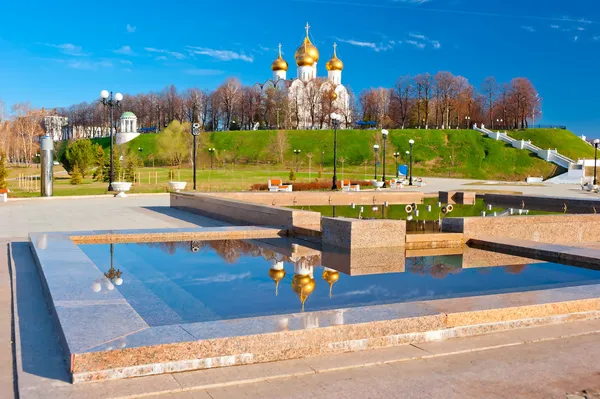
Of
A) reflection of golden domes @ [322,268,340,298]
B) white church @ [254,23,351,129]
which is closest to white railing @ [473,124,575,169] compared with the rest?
white church @ [254,23,351,129]

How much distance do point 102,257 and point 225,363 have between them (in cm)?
480

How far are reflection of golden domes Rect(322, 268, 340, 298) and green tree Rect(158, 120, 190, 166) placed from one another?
54.4 m

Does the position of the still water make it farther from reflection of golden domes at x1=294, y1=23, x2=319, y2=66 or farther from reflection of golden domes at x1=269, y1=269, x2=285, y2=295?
reflection of golden domes at x1=294, y1=23, x2=319, y2=66

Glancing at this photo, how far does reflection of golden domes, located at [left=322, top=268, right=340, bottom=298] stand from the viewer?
6.35 meters

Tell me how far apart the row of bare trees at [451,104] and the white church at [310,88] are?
24.4 ft

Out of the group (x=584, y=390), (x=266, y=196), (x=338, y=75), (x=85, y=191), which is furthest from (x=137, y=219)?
(x=338, y=75)

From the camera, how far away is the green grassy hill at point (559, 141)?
70000mm

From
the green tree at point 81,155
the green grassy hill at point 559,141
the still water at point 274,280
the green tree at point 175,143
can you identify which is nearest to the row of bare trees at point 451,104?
the green grassy hill at point 559,141

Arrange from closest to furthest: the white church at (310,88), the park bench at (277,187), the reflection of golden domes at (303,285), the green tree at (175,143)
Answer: the reflection of golden domes at (303,285) < the park bench at (277,187) < the green tree at (175,143) < the white church at (310,88)

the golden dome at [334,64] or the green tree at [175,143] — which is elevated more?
the golden dome at [334,64]

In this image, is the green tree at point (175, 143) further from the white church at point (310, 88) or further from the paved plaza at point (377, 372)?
the paved plaza at point (377, 372)

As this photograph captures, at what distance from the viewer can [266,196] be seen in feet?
54.5

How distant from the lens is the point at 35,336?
4188 mm

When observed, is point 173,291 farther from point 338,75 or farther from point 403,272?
point 338,75
